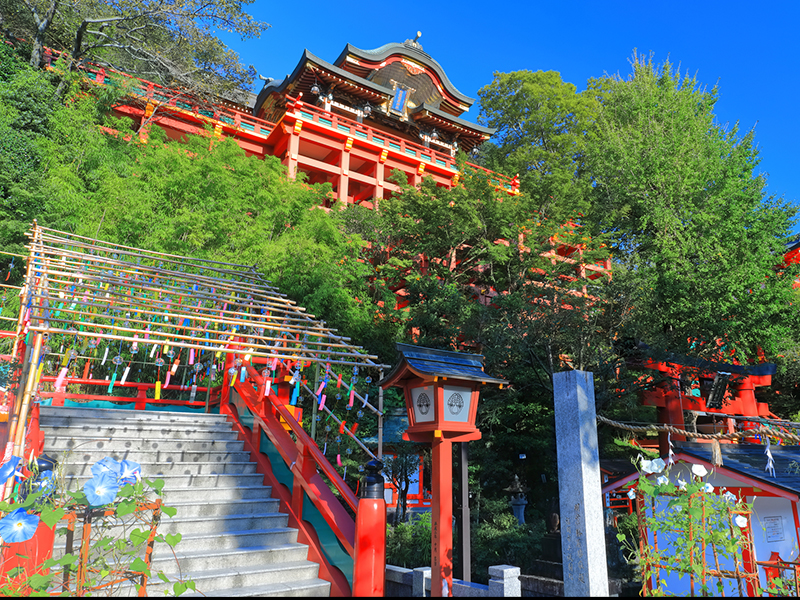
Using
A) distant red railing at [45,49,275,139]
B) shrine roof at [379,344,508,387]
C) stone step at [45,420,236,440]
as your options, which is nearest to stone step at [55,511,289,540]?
stone step at [45,420,236,440]

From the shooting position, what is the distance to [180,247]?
1091 cm

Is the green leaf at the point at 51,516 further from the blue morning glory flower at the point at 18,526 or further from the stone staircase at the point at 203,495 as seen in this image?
the stone staircase at the point at 203,495

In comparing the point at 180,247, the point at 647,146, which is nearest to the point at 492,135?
the point at 647,146

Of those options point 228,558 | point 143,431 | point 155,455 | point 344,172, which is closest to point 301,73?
point 344,172

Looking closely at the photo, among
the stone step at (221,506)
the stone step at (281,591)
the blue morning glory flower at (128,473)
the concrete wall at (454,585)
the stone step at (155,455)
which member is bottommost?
the concrete wall at (454,585)

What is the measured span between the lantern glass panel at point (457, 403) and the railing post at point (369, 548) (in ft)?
3.70

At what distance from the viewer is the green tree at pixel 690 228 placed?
37.3 ft

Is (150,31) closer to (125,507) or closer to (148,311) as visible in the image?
(148,311)

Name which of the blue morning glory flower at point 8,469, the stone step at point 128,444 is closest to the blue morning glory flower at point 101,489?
the blue morning glory flower at point 8,469

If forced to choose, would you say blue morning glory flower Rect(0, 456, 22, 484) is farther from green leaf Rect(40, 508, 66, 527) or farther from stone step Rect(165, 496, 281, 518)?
stone step Rect(165, 496, 281, 518)

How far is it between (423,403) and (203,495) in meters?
2.85

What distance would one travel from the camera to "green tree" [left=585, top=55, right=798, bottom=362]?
11.4 meters

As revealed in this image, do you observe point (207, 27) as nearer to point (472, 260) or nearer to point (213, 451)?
point (472, 260)

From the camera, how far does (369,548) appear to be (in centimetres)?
467
